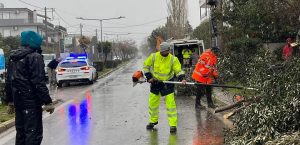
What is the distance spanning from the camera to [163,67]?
30.7 ft

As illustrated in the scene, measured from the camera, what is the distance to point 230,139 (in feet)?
23.6

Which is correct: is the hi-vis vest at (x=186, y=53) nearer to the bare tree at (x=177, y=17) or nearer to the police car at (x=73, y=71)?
the police car at (x=73, y=71)

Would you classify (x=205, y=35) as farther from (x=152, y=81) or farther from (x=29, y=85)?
(x=29, y=85)

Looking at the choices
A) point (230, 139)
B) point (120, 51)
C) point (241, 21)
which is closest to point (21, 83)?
point (230, 139)

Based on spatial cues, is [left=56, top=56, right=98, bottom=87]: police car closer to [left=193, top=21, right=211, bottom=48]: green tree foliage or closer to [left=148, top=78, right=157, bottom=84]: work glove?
[left=193, top=21, right=211, bottom=48]: green tree foliage

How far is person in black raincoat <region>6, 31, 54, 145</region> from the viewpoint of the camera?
6266 millimetres

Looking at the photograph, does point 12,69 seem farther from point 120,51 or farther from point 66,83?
point 120,51

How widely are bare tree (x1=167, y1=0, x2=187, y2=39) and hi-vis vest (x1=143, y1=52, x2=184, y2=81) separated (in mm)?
42151

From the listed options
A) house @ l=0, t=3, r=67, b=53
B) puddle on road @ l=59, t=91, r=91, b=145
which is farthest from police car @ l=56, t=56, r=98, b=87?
house @ l=0, t=3, r=67, b=53

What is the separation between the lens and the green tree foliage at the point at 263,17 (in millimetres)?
17984

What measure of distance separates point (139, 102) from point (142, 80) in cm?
525

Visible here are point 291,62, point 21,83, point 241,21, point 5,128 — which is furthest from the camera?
point 241,21

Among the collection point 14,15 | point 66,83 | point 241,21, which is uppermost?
point 14,15

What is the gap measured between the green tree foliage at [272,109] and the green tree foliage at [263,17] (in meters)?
10.6
